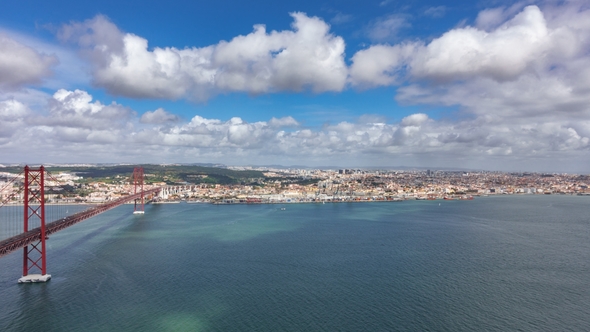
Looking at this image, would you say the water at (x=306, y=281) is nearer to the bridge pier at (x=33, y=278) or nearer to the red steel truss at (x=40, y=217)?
the bridge pier at (x=33, y=278)

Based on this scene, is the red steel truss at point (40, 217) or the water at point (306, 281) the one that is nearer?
the water at point (306, 281)

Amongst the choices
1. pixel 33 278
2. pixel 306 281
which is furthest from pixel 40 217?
pixel 306 281

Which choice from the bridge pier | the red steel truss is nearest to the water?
the bridge pier

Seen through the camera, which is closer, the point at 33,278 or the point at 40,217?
the point at 33,278

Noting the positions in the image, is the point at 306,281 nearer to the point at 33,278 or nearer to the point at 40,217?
the point at 33,278

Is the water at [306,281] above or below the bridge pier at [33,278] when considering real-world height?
below

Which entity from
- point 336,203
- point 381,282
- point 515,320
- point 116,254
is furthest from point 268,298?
point 336,203

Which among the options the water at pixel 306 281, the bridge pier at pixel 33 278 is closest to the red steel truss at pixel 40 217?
the bridge pier at pixel 33 278

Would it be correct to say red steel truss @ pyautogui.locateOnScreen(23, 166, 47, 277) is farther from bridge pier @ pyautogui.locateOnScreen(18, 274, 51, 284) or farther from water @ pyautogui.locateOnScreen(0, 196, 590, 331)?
water @ pyautogui.locateOnScreen(0, 196, 590, 331)

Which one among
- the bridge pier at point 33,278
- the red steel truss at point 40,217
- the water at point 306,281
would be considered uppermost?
the red steel truss at point 40,217
